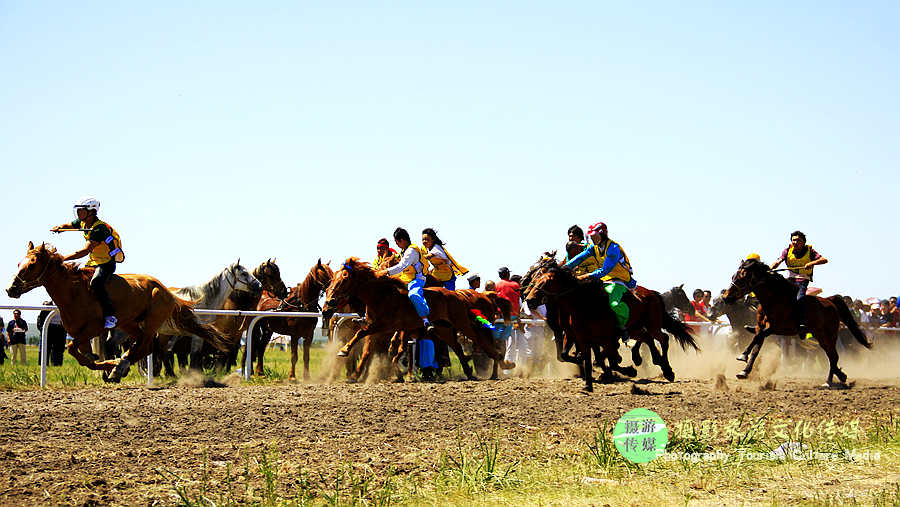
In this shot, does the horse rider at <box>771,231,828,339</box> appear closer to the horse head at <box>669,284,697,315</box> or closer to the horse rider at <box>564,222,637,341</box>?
the horse rider at <box>564,222,637,341</box>

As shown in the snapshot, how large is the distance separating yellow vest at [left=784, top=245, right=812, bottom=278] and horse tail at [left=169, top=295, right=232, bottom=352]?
9.29 meters

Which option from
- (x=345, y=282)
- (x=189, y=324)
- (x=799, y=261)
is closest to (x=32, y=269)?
(x=189, y=324)

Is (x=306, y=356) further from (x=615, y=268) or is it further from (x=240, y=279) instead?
(x=615, y=268)

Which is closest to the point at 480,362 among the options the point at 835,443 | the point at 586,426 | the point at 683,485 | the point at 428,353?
the point at 428,353

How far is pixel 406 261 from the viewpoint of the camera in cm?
1510

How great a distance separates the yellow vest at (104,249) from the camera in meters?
12.7

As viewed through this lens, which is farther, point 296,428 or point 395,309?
point 395,309

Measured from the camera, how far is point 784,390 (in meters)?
14.6

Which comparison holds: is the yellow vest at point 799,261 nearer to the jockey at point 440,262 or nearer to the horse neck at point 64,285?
the jockey at point 440,262

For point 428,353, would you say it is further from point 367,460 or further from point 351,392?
point 367,460

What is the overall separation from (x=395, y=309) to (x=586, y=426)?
5471mm

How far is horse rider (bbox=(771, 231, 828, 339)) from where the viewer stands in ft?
51.6

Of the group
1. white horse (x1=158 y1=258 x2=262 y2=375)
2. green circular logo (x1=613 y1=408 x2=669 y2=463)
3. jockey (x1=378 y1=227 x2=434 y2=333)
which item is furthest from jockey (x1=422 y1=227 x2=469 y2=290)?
green circular logo (x1=613 y1=408 x2=669 y2=463)

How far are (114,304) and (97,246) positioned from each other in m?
0.81
